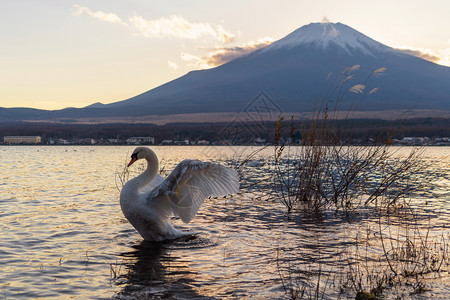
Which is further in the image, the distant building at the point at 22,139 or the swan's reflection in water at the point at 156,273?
the distant building at the point at 22,139

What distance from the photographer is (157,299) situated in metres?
5.40

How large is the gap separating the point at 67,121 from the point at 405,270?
182641 mm

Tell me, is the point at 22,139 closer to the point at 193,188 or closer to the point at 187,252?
the point at 193,188

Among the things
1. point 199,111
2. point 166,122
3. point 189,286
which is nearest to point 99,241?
point 189,286

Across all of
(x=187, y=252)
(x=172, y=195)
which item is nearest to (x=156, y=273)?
(x=187, y=252)

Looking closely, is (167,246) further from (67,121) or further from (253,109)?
(67,121)

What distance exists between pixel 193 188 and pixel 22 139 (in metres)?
112

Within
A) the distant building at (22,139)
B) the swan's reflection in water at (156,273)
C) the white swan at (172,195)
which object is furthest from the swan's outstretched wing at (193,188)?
the distant building at (22,139)

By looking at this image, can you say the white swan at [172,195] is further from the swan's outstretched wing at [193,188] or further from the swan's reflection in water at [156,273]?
the swan's reflection in water at [156,273]

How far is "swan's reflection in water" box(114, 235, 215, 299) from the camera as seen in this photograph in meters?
5.64

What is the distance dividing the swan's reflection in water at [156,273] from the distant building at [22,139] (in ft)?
360

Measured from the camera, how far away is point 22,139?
356 ft

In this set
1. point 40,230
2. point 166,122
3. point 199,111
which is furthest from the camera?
point 199,111

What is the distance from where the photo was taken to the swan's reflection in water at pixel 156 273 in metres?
5.64
